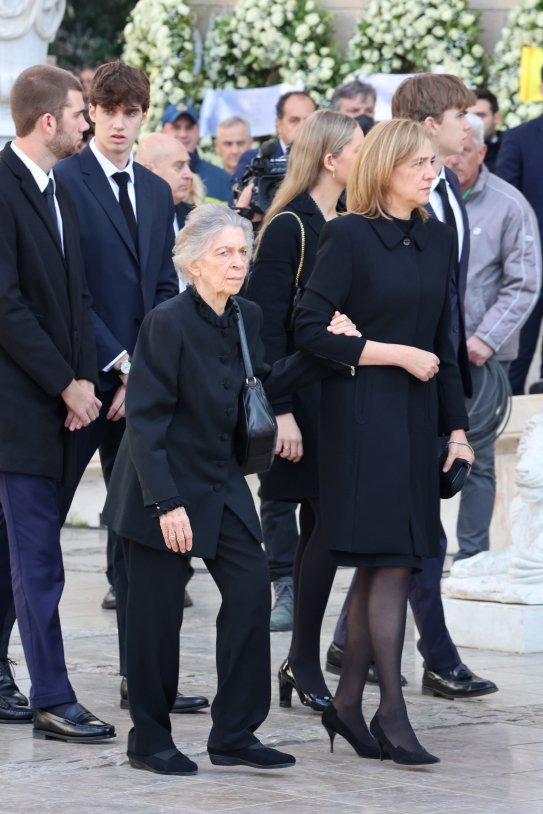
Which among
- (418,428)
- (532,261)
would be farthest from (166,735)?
(532,261)

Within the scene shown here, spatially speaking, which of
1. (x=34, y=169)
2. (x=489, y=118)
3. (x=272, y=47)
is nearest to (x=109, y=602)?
(x=34, y=169)

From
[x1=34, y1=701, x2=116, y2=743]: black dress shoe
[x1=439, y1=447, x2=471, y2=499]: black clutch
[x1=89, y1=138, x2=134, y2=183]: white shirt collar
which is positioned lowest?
[x1=34, y1=701, x2=116, y2=743]: black dress shoe

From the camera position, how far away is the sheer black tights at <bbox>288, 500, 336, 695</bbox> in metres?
6.37

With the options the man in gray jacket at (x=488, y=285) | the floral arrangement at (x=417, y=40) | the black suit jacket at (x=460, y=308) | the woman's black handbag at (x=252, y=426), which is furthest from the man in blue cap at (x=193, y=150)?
the woman's black handbag at (x=252, y=426)

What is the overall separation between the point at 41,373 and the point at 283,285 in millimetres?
1038

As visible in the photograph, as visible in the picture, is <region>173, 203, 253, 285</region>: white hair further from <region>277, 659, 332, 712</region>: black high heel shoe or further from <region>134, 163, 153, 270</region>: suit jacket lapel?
<region>277, 659, 332, 712</region>: black high heel shoe

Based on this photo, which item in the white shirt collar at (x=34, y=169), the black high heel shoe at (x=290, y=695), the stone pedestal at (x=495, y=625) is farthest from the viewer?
the stone pedestal at (x=495, y=625)

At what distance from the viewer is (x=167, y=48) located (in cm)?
1445

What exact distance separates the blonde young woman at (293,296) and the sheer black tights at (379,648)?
0.67 m

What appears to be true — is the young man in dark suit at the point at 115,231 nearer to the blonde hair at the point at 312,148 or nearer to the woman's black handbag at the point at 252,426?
the blonde hair at the point at 312,148

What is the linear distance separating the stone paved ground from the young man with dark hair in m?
4.87

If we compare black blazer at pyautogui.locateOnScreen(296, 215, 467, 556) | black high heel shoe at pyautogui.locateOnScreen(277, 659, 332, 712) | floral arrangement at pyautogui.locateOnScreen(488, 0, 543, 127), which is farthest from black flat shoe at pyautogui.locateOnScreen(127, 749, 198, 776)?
floral arrangement at pyautogui.locateOnScreen(488, 0, 543, 127)

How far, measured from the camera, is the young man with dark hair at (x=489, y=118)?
11.4 metres

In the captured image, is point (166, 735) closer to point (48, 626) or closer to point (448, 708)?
point (48, 626)
